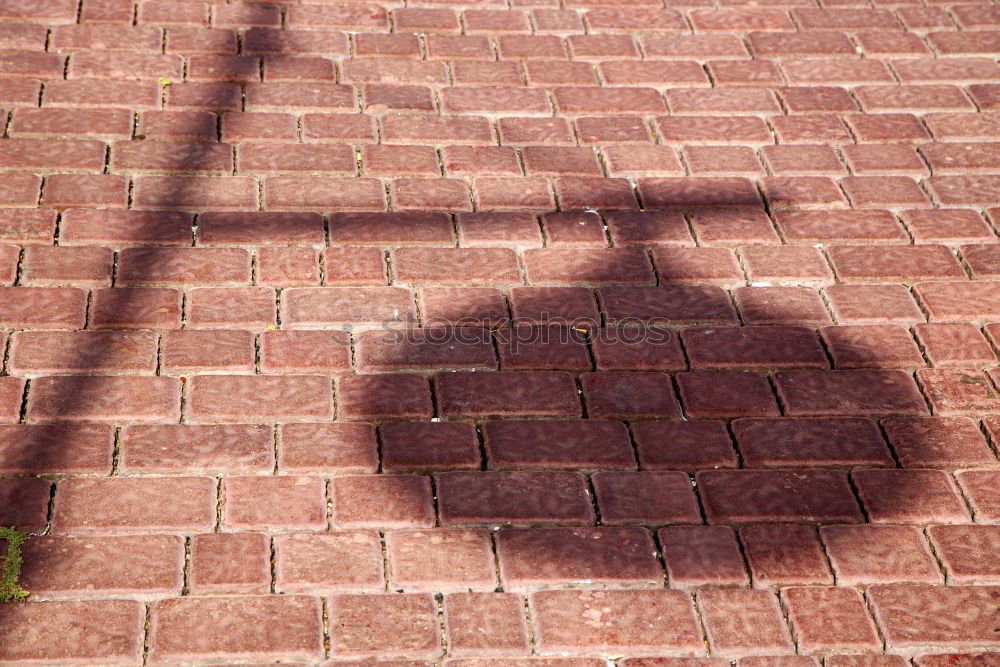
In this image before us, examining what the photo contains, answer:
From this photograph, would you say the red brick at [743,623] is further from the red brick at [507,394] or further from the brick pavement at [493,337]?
the red brick at [507,394]

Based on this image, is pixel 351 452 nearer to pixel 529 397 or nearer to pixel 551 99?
pixel 529 397

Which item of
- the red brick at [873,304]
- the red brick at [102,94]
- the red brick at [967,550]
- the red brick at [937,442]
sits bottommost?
the red brick at [102,94]

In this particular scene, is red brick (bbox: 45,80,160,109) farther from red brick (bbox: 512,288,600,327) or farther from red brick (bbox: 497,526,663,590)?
red brick (bbox: 497,526,663,590)

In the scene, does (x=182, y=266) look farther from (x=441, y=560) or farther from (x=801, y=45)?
(x=801, y=45)

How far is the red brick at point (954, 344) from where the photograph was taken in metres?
2.65

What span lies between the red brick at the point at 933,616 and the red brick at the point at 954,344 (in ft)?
2.15

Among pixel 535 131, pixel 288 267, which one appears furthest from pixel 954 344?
pixel 288 267

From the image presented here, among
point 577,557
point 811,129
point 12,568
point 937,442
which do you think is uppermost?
point 811,129

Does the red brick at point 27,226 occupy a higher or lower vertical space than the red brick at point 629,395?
lower

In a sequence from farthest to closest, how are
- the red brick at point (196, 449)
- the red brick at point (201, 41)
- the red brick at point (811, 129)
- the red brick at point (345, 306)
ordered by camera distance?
the red brick at point (201, 41)
the red brick at point (811, 129)
the red brick at point (345, 306)
the red brick at point (196, 449)

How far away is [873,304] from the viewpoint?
2.77 metres

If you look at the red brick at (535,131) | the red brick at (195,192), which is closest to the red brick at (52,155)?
the red brick at (195,192)

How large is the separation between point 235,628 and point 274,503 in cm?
29

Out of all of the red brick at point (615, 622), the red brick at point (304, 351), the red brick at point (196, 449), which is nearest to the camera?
the red brick at point (615, 622)
